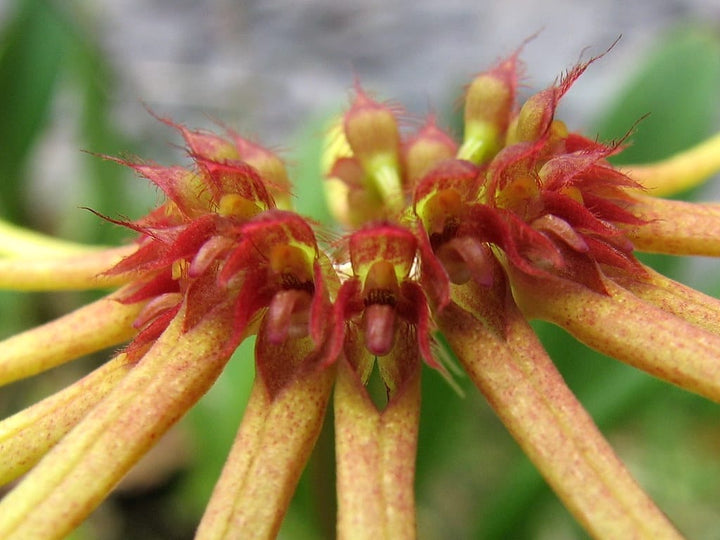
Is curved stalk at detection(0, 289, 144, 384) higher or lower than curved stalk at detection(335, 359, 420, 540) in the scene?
higher

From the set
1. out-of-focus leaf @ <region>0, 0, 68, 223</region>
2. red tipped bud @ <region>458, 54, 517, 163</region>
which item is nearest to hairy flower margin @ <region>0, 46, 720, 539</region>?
red tipped bud @ <region>458, 54, 517, 163</region>

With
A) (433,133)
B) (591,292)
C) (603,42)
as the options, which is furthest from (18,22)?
(603,42)

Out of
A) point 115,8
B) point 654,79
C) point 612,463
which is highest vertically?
point 115,8

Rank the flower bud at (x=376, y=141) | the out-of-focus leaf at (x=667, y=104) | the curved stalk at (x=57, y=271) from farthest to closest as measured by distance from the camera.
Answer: the out-of-focus leaf at (x=667, y=104) < the flower bud at (x=376, y=141) < the curved stalk at (x=57, y=271)

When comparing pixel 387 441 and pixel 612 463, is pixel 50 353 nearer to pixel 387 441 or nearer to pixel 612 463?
pixel 387 441

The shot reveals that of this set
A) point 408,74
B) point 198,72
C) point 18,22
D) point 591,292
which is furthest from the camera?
point 198,72

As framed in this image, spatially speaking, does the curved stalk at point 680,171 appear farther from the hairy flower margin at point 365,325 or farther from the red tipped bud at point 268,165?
the red tipped bud at point 268,165

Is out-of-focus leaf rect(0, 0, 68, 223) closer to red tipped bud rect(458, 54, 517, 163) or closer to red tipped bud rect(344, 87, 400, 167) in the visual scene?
red tipped bud rect(344, 87, 400, 167)

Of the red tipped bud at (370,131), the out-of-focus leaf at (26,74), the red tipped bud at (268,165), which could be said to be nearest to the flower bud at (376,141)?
the red tipped bud at (370,131)
